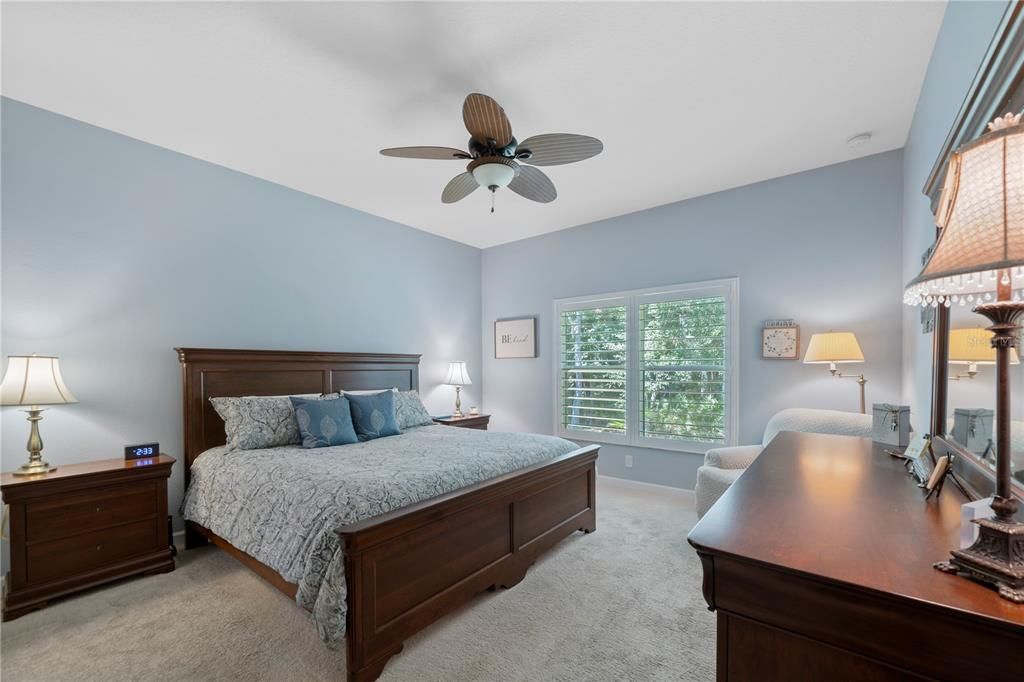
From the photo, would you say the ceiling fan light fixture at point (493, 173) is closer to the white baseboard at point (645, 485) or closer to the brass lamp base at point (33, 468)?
the brass lamp base at point (33, 468)

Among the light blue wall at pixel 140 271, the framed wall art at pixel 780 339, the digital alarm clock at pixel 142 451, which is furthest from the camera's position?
the framed wall art at pixel 780 339

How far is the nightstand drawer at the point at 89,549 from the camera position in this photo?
233cm

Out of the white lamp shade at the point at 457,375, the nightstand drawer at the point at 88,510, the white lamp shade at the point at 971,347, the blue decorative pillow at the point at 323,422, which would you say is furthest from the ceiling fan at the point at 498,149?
the white lamp shade at the point at 457,375

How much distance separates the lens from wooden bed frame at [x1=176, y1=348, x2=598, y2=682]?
181 cm

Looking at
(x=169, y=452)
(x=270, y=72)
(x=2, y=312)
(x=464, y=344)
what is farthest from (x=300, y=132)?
(x=464, y=344)

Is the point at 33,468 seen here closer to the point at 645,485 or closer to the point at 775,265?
the point at 645,485

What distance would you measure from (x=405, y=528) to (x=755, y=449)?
2.61 meters

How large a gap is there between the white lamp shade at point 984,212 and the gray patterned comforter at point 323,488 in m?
1.98

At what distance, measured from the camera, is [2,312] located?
8.35ft

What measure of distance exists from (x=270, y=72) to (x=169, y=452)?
2.64 metres

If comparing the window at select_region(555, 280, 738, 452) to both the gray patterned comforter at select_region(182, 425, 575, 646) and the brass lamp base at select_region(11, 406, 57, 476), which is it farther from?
the brass lamp base at select_region(11, 406, 57, 476)

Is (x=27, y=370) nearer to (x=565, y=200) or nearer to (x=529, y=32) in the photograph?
(x=529, y=32)

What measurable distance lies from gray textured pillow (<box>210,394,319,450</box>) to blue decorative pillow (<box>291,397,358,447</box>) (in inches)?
3.1

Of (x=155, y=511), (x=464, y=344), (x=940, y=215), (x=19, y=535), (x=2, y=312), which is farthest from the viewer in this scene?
(x=464, y=344)
